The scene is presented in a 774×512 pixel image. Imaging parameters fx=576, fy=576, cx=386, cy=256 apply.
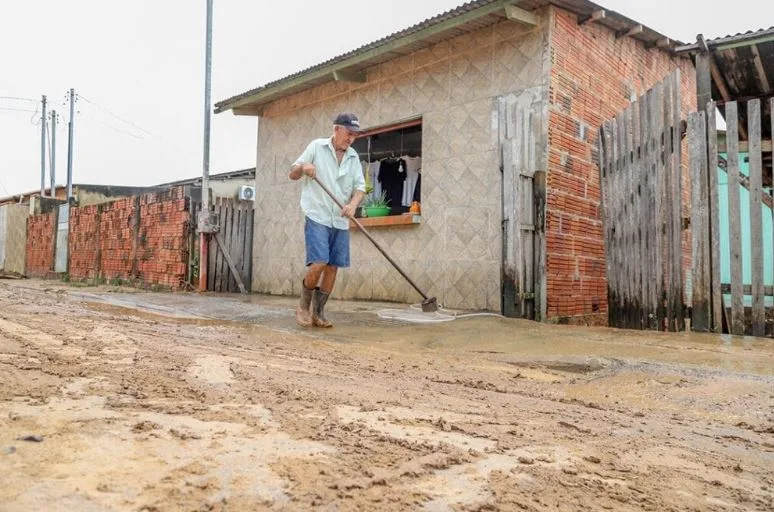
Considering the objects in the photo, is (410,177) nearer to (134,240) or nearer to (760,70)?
(760,70)

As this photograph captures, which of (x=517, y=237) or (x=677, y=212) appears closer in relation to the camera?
(x=677, y=212)

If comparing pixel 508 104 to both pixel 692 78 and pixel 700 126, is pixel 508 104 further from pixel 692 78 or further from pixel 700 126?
pixel 692 78

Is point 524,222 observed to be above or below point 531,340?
above

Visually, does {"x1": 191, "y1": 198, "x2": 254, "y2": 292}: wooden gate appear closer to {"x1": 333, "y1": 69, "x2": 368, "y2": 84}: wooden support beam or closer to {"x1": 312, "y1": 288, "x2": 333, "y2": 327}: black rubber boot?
{"x1": 333, "y1": 69, "x2": 368, "y2": 84}: wooden support beam

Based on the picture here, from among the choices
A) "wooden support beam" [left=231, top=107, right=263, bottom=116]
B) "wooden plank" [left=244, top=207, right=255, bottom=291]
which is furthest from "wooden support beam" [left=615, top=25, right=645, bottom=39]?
"wooden plank" [left=244, top=207, right=255, bottom=291]

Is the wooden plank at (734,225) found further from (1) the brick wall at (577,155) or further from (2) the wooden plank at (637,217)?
(1) the brick wall at (577,155)

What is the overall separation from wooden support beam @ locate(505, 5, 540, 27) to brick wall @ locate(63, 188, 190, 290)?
670 centimetres

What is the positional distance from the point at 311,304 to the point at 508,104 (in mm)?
3288

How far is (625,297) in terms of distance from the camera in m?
5.20

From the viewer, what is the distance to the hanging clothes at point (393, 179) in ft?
28.9

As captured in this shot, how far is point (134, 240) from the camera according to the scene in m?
11.8

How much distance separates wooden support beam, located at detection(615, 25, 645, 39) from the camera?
7151 millimetres

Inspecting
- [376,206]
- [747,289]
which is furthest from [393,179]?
[747,289]

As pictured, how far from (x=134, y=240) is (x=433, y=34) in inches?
311
